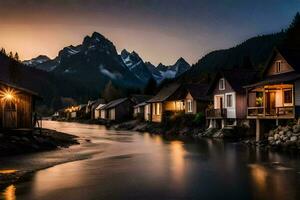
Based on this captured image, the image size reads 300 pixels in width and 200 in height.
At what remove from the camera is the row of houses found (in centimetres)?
3767

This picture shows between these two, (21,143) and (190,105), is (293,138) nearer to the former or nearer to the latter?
(21,143)

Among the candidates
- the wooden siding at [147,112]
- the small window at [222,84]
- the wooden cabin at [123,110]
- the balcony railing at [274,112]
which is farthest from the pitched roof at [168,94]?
the balcony railing at [274,112]

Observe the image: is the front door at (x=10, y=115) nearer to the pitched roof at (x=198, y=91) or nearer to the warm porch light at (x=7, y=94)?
the warm porch light at (x=7, y=94)

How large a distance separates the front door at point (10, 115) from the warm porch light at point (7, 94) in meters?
0.43

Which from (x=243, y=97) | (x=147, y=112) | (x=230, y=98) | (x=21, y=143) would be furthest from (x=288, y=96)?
(x=147, y=112)

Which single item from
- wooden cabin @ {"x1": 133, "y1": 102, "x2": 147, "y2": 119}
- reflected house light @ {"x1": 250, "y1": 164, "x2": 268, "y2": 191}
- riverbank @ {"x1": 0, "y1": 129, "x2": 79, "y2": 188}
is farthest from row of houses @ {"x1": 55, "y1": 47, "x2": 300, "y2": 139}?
riverbank @ {"x1": 0, "y1": 129, "x2": 79, "y2": 188}

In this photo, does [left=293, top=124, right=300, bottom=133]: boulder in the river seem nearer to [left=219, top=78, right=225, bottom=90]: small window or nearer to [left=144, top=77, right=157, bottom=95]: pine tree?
[left=219, top=78, right=225, bottom=90]: small window

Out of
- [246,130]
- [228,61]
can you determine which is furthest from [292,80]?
[228,61]

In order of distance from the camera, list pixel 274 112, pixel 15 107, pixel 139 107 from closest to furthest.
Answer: pixel 15 107
pixel 274 112
pixel 139 107

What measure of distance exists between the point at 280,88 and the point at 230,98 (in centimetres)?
1112

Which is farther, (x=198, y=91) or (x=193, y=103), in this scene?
(x=198, y=91)

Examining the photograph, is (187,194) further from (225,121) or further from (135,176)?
(225,121)

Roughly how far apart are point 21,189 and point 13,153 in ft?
42.5

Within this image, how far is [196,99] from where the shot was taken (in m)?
62.4
